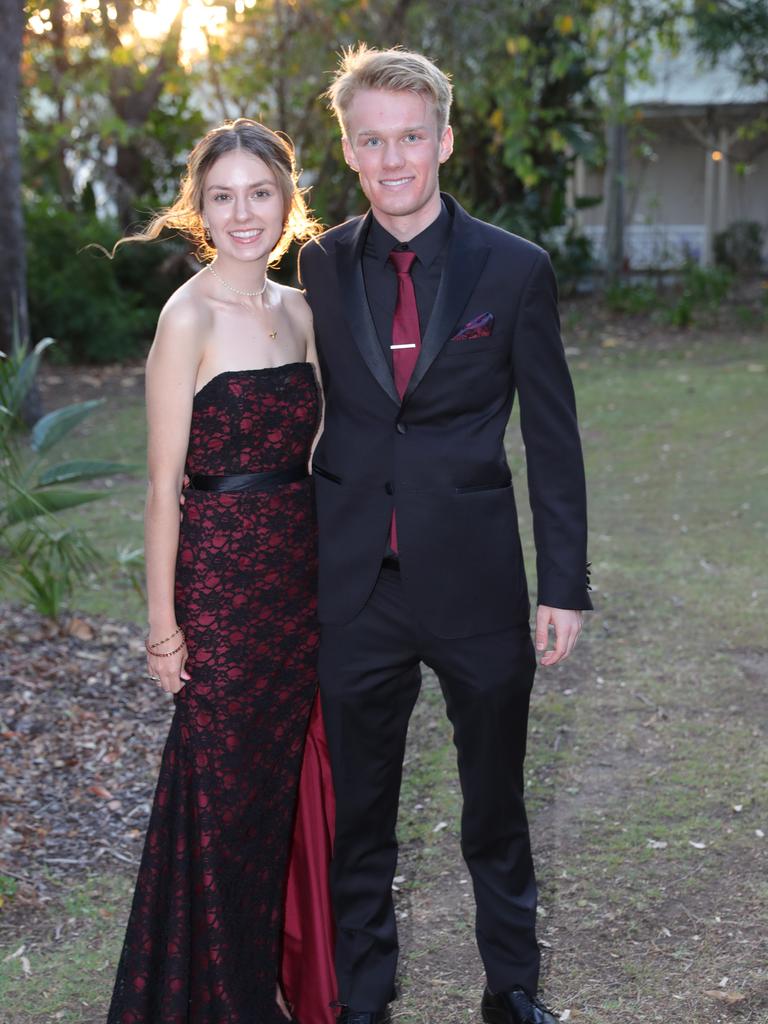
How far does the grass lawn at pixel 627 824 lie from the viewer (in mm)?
3479

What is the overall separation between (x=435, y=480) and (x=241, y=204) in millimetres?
809

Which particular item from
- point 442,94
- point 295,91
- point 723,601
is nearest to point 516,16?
point 295,91

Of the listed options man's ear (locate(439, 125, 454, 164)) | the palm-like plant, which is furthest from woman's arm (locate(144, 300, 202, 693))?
the palm-like plant

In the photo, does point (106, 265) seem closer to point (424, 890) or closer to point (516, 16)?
point (516, 16)

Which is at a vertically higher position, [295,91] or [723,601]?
[295,91]

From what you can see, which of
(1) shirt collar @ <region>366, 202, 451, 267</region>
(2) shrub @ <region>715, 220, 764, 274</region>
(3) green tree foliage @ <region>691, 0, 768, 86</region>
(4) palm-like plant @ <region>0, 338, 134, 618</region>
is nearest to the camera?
(1) shirt collar @ <region>366, 202, 451, 267</region>

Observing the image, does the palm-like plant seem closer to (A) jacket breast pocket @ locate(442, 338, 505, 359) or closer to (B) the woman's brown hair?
(B) the woman's brown hair

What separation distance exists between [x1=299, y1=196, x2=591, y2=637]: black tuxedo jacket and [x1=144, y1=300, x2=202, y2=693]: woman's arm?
0.35 m

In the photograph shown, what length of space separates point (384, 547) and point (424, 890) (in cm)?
154

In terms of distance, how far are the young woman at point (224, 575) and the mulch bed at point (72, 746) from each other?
1147 mm

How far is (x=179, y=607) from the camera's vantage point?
3035 mm

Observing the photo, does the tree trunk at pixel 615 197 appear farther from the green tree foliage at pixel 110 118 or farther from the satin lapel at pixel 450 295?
the satin lapel at pixel 450 295

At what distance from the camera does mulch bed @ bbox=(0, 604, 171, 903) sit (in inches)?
169

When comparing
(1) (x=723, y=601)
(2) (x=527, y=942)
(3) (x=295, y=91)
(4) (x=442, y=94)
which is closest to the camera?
(4) (x=442, y=94)
